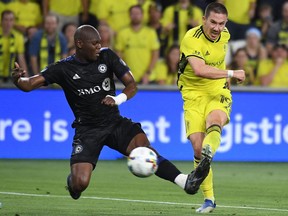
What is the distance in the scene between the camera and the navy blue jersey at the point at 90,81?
10.4 metres

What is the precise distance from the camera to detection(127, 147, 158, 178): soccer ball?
9648mm

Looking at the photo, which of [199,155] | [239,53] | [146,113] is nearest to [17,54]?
[146,113]

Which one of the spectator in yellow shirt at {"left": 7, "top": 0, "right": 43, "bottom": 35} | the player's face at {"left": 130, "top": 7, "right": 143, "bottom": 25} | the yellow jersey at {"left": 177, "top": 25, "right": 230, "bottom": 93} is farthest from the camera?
the spectator in yellow shirt at {"left": 7, "top": 0, "right": 43, "bottom": 35}

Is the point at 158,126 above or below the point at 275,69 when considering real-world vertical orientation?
below

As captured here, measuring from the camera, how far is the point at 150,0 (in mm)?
18891

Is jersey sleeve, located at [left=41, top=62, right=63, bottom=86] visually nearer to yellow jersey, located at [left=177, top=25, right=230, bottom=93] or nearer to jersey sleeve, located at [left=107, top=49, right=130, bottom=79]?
jersey sleeve, located at [left=107, top=49, right=130, bottom=79]

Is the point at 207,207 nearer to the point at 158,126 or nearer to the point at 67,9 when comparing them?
the point at 158,126

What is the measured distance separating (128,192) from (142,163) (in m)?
3.30

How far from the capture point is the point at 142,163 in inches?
380

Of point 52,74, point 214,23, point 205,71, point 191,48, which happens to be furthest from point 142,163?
point 214,23

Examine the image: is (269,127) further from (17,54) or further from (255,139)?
(17,54)

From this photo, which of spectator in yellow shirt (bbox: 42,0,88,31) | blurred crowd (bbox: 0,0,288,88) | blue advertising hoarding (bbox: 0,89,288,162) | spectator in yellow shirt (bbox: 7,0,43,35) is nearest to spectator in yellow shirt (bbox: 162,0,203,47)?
blurred crowd (bbox: 0,0,288,88)

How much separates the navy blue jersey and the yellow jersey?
0.80 m

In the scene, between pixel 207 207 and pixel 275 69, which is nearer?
pixel 207 207
